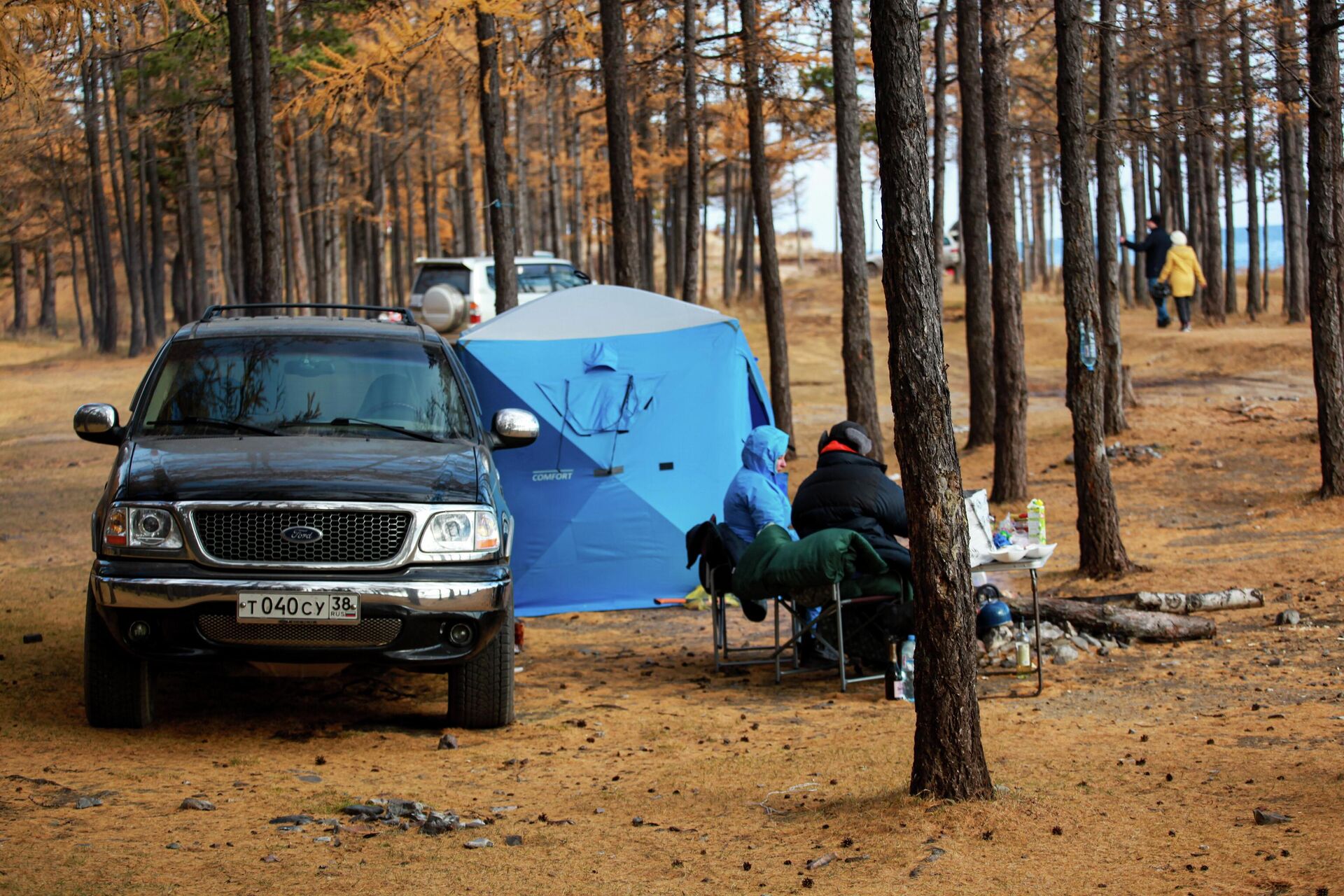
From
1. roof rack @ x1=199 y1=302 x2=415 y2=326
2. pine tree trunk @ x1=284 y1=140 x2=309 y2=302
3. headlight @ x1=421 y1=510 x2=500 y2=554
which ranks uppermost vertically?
pine tree trunk @ x1=284 y1=140 x2=309 y2=302

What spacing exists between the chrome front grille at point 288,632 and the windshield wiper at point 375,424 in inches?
51.4

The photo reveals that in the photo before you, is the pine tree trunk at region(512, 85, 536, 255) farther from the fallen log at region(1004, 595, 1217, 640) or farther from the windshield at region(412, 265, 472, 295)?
the fallen log at region(1004, 595, 1217, 640)

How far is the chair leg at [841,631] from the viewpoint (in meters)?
7.90

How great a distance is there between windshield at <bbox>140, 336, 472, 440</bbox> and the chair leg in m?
2.37

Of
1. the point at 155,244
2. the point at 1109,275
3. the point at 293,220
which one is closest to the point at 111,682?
the point at 1109,275

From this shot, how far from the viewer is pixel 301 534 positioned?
624 centimetres

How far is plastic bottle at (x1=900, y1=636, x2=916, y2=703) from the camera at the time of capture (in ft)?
26.0

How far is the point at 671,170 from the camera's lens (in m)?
41.8

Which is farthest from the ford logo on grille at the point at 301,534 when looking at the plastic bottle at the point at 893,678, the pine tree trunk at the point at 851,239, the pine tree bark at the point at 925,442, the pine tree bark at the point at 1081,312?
the pine tree trunk at the point at 851,239

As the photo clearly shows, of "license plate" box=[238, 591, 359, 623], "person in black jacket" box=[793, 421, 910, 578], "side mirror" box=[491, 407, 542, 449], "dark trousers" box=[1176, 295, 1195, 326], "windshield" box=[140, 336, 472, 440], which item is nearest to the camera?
"license plate" box=[238, 591, 359, 623]

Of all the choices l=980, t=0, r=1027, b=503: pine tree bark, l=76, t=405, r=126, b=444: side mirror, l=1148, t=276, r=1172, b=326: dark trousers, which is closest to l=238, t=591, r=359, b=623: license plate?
l=76, t=405, r=126, b=444: side mirror

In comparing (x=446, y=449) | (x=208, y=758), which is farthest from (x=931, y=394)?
(x=208, y=758)

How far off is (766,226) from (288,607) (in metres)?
14.1

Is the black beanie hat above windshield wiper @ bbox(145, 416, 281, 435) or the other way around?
the other way around
